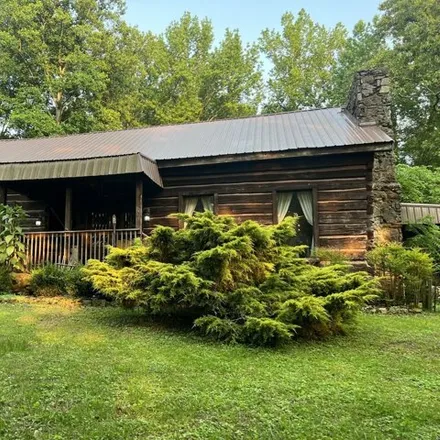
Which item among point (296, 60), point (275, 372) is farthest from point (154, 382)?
point (296, 60)

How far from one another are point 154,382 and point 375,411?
5.94 feet

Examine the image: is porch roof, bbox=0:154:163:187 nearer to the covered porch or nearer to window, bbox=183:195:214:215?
the covered porch

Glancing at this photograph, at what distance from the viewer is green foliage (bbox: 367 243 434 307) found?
7824mm

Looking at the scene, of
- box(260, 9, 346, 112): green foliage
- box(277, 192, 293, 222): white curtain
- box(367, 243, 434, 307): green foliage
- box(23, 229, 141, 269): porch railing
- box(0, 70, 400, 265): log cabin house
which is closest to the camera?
box(367, 243, 434, 307): green foliage

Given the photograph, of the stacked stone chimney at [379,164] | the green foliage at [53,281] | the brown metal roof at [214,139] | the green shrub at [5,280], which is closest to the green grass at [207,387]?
the green foliage at [53,281]

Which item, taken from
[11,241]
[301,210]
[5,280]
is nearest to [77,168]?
[11,241]

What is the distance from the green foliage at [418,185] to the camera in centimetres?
1691

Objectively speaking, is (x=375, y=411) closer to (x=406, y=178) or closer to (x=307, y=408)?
(x=307, y=408)

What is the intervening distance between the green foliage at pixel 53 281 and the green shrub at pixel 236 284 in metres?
2.32

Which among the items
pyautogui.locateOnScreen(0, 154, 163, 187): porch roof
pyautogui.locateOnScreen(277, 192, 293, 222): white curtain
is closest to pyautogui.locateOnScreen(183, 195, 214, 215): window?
pyautogui.locateOnScreen(0, 154, 163, 187): porch roof

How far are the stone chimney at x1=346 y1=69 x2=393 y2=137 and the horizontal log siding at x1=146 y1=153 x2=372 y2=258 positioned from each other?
1.61m

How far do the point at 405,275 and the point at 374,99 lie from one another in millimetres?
5285

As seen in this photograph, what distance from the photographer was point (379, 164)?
10.5 metres

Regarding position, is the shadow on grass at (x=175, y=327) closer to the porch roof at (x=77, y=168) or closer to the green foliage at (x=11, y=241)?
the green foliage at (x=11, y=241)
